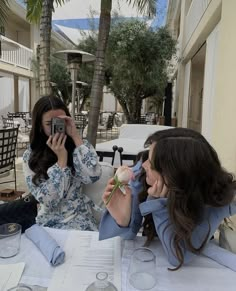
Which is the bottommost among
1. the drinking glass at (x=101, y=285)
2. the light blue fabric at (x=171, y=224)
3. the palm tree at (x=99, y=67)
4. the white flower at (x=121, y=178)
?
the drinking glass at (x=101, y=285)

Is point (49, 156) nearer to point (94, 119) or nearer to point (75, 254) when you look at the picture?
point (75, 254)

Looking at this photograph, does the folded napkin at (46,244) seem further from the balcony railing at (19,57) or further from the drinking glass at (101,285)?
the balcony railing at (19,57)

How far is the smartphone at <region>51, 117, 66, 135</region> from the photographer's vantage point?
1691 mm

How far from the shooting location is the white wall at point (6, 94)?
15547 mm

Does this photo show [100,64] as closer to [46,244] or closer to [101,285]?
[46,244]

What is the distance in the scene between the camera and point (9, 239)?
1.17 meters

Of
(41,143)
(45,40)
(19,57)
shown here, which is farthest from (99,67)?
(19,57)

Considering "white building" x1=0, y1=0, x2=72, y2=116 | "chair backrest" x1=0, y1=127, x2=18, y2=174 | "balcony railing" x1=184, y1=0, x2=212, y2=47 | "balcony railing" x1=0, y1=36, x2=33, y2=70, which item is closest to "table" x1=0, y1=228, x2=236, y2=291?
"chair backrest" x1=0, y1=127, x2=18, y2=174

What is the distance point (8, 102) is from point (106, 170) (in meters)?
15.3

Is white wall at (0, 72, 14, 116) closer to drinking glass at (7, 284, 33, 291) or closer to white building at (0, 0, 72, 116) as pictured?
white building at (0, 0, 72, 116)

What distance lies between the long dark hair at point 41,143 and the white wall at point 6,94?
570 inches

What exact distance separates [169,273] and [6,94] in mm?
16276

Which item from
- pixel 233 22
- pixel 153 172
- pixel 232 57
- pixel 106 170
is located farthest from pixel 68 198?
pixel 233 22

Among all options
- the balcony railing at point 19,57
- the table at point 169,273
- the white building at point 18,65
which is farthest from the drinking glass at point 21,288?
the white building at point 18,65
